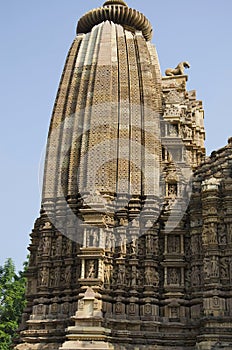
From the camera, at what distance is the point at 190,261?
1634 cm

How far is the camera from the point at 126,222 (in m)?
17.2

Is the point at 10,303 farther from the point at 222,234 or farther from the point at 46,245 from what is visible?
the point at 222,234

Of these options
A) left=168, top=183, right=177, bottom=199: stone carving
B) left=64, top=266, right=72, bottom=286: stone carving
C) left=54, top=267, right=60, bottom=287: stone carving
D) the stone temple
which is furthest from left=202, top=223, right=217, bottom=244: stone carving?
left=54, top=267, right=60, bottom=287: stone carving

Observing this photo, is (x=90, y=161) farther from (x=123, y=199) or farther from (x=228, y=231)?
(x=228, y=231)

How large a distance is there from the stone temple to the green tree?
537 inches

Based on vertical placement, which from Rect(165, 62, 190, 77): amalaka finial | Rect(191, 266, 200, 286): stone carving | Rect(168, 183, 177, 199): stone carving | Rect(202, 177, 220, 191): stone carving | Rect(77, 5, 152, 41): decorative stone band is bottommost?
Rect(191, 266, 200, 286): stone carving

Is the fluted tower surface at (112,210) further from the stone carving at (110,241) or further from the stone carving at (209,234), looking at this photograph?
the stone carving at (209,234)

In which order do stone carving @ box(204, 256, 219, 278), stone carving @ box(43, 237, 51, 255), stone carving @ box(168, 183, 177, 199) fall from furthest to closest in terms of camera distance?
1. stone carving @ box(168, 183, 177, 199)
2. stone carving @ box(43, 237, 51, 255)
3. stone carving @ box(204, 256, 219, 278)

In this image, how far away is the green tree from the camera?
30516 mm

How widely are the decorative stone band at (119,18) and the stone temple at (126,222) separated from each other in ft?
5.76

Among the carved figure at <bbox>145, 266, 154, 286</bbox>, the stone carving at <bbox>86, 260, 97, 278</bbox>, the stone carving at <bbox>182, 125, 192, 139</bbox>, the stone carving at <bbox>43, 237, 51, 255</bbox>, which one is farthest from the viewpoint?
the stone carving at <bbox>182, 125, 192, 139</bbox>

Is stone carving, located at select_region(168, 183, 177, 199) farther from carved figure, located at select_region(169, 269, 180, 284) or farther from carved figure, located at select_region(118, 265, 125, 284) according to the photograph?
carved figure, located at select_region(118, 265, 125, 284)

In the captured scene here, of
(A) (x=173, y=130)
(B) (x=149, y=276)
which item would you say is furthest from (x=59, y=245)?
(A) (x=173, y=130)

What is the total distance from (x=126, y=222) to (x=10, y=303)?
56.3 ft
